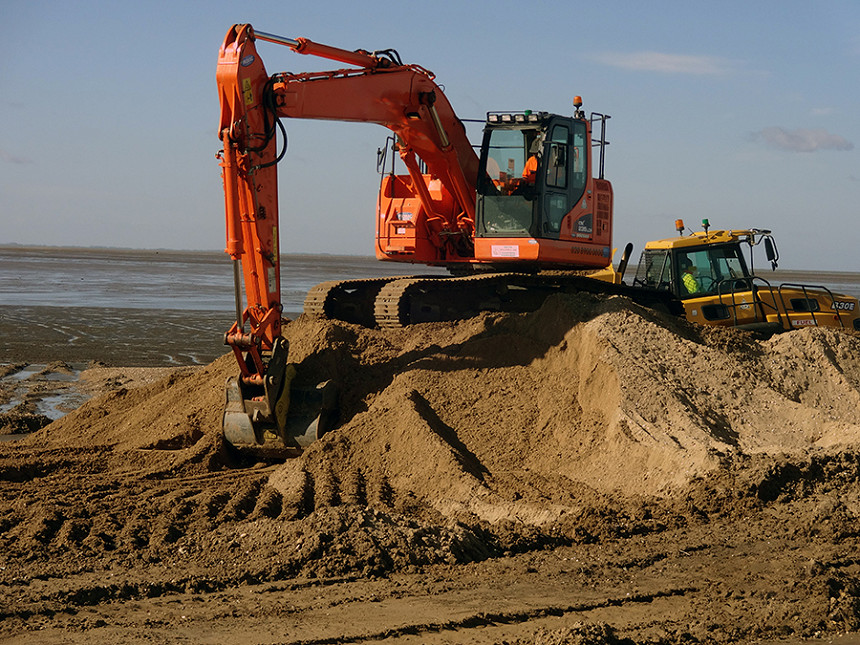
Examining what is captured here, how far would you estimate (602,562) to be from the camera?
6676 mm

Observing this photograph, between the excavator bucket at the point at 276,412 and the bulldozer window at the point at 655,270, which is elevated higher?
the bulldozer window at the point at 655,270

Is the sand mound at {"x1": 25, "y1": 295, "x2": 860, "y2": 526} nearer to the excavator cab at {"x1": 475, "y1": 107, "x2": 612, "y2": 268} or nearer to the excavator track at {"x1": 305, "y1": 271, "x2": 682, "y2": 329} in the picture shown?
the excavator track at {"x1": 305, "y1": 271, "x2": 682, "y2": 329}

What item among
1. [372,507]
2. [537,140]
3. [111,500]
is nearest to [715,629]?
[372,507]

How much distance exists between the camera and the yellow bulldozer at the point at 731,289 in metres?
14.2

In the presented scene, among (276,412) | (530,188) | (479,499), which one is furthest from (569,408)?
(530,188)

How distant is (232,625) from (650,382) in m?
5.54

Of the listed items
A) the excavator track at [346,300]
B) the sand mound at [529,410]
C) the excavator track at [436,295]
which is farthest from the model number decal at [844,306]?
the excavator track at [346,300]

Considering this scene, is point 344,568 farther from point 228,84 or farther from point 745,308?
point 745,308

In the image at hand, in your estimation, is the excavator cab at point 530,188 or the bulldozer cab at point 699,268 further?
the bulldozer cab at point 699,268

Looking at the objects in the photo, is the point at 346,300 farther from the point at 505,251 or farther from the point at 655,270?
the point at 655,270

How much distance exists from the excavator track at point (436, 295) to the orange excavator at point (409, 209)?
0.02m

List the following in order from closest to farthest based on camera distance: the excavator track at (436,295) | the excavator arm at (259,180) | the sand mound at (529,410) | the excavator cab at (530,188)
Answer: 1. the sand mound at (529,410)
2. the excavator arm at (259,180)
3. the excavator track at (436,295)
4. the excavator cab at (530,188)

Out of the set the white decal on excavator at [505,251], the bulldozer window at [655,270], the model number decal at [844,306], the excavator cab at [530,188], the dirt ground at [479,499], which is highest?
the excavator cab at [530,188]

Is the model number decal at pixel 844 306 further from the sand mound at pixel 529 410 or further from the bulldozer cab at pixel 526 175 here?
the bulldozer cab at pixel 526 175
